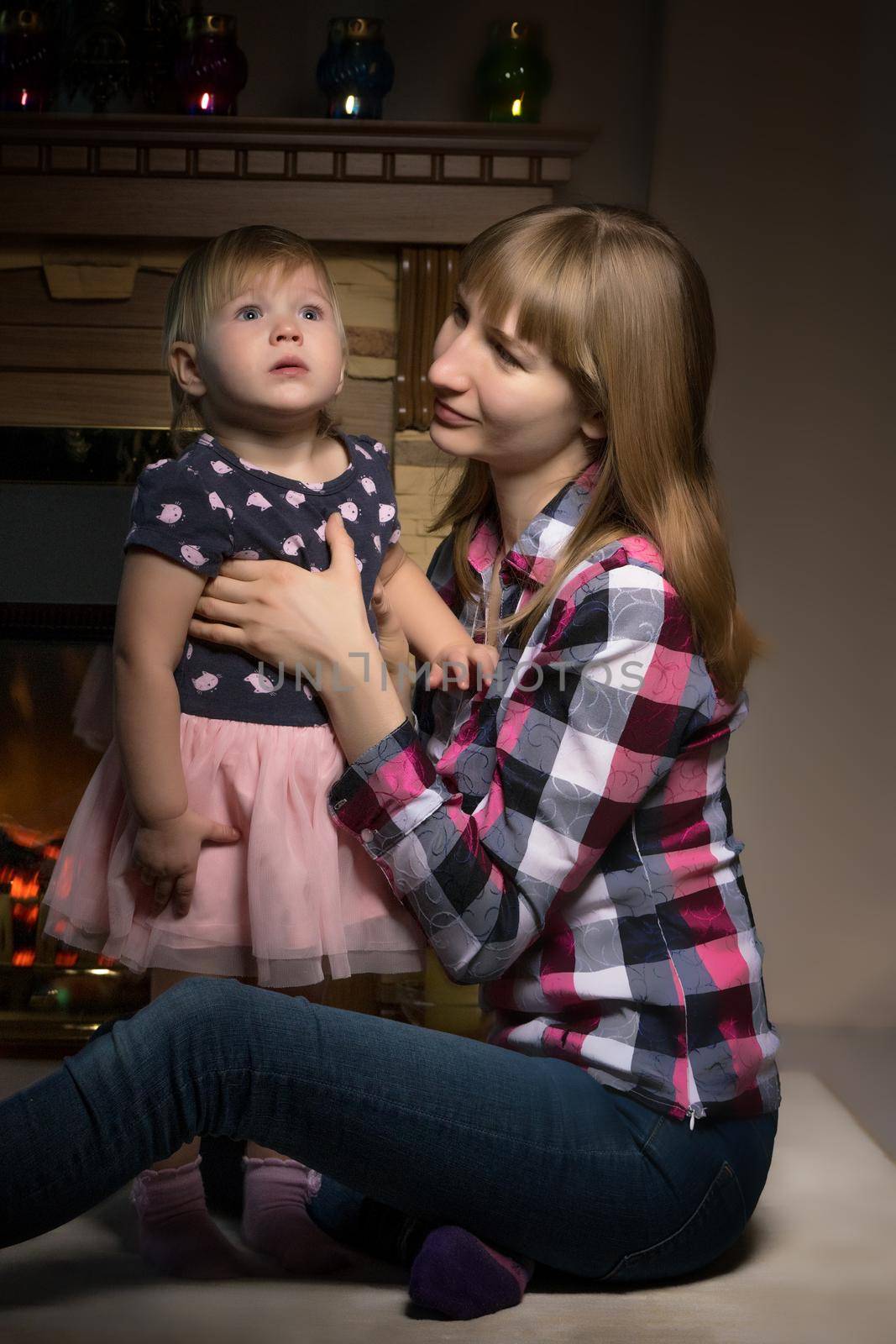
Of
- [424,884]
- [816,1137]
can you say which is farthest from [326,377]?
[816,1137]

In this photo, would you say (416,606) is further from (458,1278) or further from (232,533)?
(458,1278)

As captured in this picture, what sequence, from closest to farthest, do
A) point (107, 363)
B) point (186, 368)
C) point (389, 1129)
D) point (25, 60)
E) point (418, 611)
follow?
point (389, 1129) → point (186, 368) → point (418, 611) → point (25, 60) → point (107, 363)

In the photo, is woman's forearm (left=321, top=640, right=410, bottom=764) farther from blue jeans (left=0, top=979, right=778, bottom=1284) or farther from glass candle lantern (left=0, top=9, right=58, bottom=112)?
glass candle lantern (left=0, top=9, right=58, bottom=112)

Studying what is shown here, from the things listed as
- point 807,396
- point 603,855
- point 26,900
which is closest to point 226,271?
point 603,855

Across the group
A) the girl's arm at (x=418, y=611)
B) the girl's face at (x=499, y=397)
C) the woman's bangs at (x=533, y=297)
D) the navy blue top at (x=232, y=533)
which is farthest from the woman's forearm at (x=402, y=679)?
the woman's bangs at (x=533, y=297)

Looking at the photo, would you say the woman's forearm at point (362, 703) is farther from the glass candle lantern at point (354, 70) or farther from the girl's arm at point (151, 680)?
the glass candle lantern at point (354, 70)

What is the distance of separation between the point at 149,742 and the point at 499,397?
17.8 inches

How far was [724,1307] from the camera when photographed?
1.15m

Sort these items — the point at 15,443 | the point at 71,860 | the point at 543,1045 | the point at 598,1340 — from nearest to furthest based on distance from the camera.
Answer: the point at 598,1340, the point at 543,1045, the point at 71,860, the point at 15,443

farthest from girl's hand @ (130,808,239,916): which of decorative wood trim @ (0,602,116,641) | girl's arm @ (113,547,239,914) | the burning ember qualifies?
the burning ember

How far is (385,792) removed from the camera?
1148 millimetres

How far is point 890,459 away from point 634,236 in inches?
46.0

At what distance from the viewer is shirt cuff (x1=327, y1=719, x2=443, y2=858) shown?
1142 mm

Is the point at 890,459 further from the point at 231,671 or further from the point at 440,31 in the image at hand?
the point at 231,671
